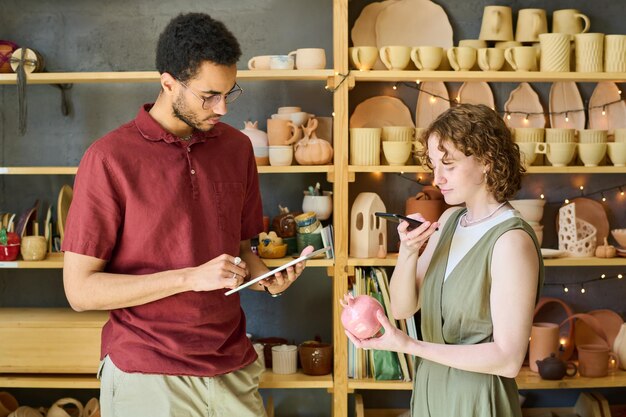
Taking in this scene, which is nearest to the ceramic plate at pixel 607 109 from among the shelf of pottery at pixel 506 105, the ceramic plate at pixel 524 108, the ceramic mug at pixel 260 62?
the shelf of pottery at pixel 506 105

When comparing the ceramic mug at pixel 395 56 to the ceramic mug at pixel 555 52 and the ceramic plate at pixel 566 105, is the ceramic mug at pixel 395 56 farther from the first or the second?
the ceramic plate at pixel 566 105

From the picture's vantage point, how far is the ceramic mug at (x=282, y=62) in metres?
3.47

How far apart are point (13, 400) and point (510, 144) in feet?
9.27

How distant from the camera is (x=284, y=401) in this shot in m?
4.04

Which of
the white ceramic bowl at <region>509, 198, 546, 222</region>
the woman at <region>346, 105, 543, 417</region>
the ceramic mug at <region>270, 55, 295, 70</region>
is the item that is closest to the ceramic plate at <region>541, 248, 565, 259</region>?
the white ceramic bowl at <region>509, 198, 546, 222</region>

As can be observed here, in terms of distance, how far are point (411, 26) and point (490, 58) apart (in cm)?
46

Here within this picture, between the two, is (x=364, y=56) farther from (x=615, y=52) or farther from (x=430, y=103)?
(x=615, y=52)

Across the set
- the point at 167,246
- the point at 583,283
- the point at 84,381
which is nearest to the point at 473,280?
the point at 167,246

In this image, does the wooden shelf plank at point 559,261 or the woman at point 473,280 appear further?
the wooden shelf plank at point 559,261

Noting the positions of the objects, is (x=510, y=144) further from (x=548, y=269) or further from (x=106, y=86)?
(x=106, y=86)

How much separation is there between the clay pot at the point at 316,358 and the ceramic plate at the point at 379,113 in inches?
42.1

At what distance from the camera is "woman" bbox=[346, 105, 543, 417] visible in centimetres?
193

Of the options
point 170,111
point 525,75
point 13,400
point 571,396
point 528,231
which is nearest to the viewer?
point 528,231

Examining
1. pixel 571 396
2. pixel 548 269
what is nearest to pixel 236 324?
pixel 548 269
